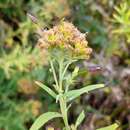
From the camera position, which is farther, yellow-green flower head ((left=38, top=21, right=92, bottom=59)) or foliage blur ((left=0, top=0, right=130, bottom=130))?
foliage blur ((left=0, top=0, right=130, bottom=130))

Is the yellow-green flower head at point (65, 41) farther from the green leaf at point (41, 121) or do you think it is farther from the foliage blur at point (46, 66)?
the foliage blur at point (46, 66)

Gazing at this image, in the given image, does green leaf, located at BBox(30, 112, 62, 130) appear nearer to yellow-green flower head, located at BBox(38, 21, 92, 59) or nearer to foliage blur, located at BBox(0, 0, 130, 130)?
yellow-green flower head, located at BBox(38, 21, 92, 59)

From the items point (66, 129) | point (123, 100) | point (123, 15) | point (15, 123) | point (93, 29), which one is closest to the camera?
point (66, 129)

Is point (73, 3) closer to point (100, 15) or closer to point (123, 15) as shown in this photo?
point (100, 15)

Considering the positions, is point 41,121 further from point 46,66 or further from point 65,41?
point 46,66

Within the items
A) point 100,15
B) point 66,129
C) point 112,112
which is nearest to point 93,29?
point 100,15

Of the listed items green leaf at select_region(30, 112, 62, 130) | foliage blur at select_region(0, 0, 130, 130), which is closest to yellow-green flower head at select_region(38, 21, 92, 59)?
green leaf at select_region(30, 112, 62, 130)

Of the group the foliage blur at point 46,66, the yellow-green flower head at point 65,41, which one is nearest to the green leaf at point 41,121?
the yellow-green flower head at point 65,41
